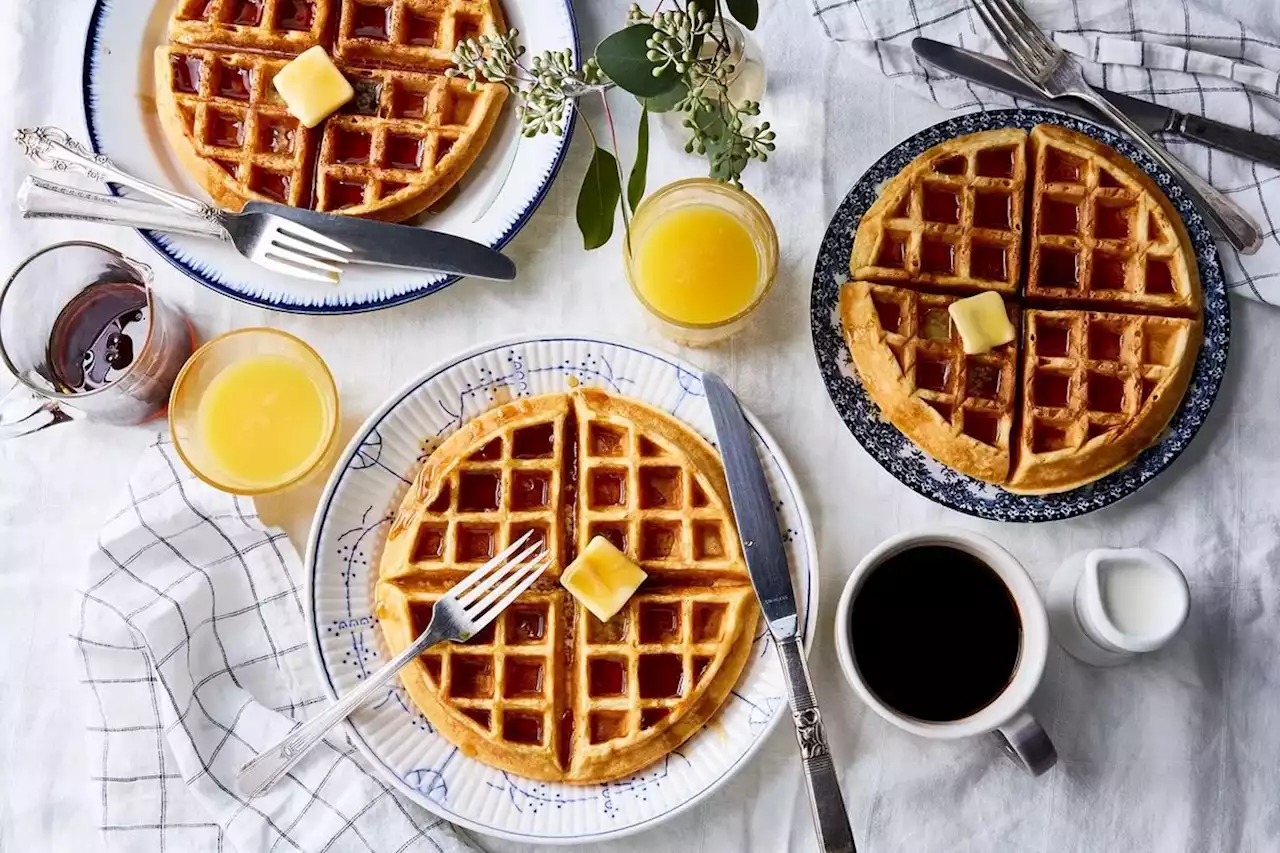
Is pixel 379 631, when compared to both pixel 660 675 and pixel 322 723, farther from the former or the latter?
pixel 660 675

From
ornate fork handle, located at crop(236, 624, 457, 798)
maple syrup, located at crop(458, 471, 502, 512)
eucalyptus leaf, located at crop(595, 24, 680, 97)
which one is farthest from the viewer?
maple syrup, located at crop(458, 471, 502, 512)

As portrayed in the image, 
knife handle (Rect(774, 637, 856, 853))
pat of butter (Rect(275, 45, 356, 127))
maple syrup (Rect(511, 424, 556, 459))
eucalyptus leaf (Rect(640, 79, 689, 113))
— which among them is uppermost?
pat of butter (Rect(275, 45, 356, 127))

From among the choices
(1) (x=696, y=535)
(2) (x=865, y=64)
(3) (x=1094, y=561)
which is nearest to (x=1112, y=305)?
(3) (x=1094, y=561)

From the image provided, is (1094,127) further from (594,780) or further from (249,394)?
(249,394)

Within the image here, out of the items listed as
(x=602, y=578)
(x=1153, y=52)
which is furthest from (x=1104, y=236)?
(x=602, y=578)

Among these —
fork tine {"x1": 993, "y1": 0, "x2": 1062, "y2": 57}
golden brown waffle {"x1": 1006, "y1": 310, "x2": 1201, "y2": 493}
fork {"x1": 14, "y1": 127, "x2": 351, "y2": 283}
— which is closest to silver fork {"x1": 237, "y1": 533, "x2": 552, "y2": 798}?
fork {"x1": 14, "y1": 127, "x2": 351, "y2": 283}

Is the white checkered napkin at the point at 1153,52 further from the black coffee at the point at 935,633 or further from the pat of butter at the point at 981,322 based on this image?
the black coffee at the point at 935,633

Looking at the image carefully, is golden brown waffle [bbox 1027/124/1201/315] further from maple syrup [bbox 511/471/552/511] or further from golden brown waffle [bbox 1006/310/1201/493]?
maple syrup [bbox 511/471/552/511]

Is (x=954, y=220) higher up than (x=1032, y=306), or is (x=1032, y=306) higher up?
(x=954, y=220)
